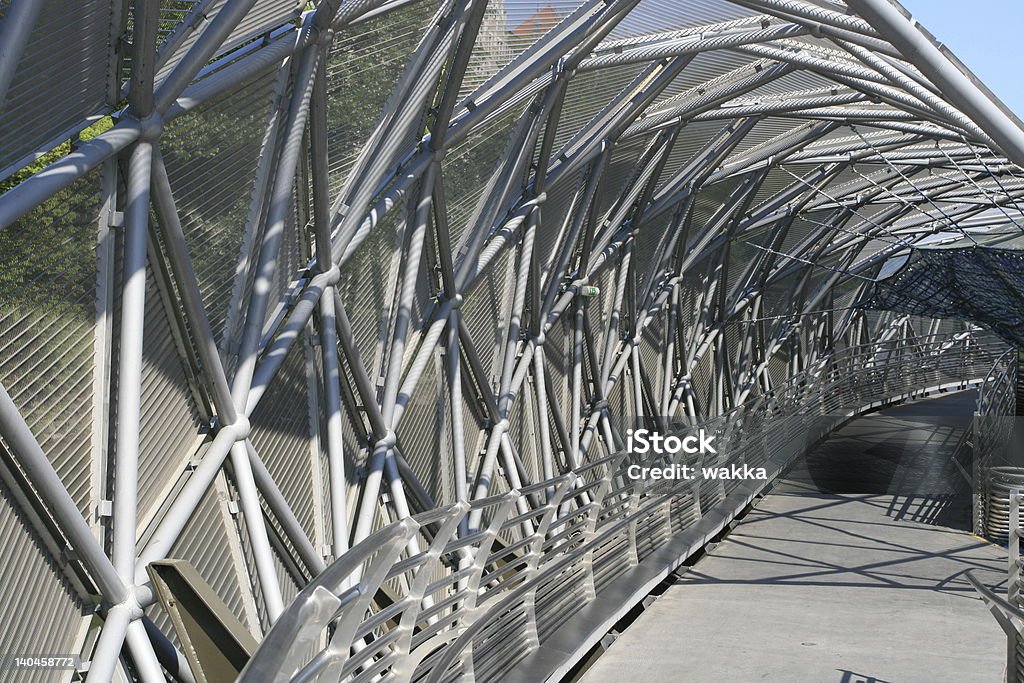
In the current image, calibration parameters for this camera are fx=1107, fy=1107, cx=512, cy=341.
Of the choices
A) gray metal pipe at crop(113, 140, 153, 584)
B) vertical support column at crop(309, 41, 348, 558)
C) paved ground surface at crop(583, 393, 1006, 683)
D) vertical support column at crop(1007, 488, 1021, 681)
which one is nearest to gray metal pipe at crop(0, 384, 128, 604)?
gray metal pipe at crop(113, 140, 153, 584)

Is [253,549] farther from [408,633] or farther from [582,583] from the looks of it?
[408,633]

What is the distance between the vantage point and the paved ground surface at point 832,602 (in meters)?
9.80

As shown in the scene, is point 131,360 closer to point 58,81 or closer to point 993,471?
point 58,81

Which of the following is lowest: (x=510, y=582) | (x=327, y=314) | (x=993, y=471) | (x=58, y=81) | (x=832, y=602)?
(x=832, y=602)

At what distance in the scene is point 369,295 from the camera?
50.9 ft

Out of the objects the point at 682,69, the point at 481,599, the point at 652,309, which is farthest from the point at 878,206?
the point at 481,599

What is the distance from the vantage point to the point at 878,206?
134 feet

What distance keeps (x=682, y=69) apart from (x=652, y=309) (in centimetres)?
1208

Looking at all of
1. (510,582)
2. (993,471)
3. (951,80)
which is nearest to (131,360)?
(510,582)

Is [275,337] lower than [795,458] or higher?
higher

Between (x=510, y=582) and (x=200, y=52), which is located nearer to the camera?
(x=510, y=582)

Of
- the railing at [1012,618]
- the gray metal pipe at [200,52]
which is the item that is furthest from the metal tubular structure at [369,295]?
the railing at [1012,618]

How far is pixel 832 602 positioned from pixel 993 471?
605cm

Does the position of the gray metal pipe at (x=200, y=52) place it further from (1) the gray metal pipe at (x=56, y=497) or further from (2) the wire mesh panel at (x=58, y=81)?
(1) the gray metal pipe at (x=56, y=497)
